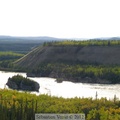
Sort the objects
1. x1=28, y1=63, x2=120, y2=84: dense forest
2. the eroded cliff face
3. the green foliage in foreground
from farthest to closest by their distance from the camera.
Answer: x1=28, y1=63, x2=120, y2=84: dense forest, the eroded cliff face, the green foliage in foreground

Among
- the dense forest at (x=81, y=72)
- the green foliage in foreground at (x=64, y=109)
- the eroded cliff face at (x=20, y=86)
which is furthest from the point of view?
the dense forest at (x=81, y=72)

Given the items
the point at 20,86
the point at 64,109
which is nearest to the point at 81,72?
the point at 20,86

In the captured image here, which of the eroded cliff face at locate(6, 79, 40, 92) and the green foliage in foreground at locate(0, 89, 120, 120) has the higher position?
the green foliage in foreground at locate(0, 89, 120, 120)

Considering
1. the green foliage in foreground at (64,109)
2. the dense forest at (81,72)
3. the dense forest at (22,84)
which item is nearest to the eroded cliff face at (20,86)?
the dense forest at (22,84)

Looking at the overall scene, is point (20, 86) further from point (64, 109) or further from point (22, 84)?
point (64, 109)

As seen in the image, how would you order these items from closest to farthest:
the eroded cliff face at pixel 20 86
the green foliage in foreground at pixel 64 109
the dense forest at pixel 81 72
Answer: the green foliage in foreground at pixel 64 109 → the eroded cliff face at pixel 20 86 → the dense forest at pixel 81 72

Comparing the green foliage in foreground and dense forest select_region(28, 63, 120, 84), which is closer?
the green foliage in foreground

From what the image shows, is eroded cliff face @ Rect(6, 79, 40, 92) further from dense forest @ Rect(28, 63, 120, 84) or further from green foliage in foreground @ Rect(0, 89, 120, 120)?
green foliage in foreground @ Rect(0, 89, 120, 120)

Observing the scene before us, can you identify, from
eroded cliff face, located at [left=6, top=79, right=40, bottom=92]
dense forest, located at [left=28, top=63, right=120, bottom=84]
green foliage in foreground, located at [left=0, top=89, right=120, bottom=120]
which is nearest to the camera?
green foliage in foreground, located at [left=0, top=89, right=120, bottom=120]

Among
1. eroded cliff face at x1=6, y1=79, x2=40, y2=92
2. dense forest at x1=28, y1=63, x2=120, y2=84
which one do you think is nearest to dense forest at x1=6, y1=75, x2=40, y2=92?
eroded cliff face at x1=6, y1=79, x2=40, y2=92

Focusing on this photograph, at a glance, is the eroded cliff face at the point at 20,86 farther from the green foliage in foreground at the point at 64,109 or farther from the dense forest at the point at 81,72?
the green foliage in foreground at the point at 64,109

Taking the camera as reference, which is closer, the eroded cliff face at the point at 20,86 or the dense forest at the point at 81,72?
the eroded cliff face at the point at 20,86

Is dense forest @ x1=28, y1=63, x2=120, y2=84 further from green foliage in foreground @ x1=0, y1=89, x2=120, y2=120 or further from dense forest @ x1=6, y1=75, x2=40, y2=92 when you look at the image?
green foliage in foreground @ x1=0, y1=89, x2=120, y2=120
